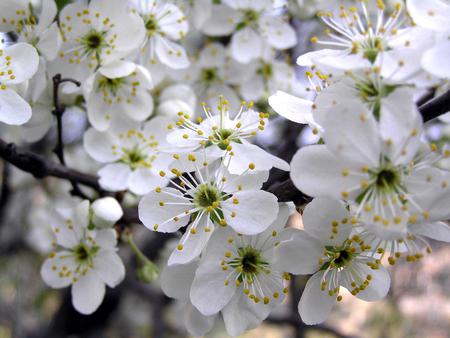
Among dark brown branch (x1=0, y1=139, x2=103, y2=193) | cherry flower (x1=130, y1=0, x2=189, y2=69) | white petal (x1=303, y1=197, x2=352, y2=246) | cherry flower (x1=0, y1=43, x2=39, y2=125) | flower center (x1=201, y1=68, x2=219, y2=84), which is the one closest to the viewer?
white petal (x1=303, y1=197, x2=352, y2=246)

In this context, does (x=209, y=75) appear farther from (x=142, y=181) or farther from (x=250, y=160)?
(x=250, y=160)

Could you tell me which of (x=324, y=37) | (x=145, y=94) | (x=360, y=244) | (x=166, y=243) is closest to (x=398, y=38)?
(x=360, y=244)

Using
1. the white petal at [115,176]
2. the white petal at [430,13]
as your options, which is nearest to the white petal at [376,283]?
the white petal at [430,13]

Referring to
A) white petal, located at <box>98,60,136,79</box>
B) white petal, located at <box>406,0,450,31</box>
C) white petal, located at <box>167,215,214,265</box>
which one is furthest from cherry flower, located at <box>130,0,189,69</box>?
white petal, located at <box>406,0,450,31</box>

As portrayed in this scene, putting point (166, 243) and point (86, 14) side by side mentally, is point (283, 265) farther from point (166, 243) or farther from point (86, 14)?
point (166, 243)

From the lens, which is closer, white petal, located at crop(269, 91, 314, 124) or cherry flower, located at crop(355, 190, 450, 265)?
cherry flower, located at crop(355, 190, 450, 265)

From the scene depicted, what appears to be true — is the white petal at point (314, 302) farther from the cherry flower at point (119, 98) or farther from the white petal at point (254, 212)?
the cherry flower at point (119, 98)

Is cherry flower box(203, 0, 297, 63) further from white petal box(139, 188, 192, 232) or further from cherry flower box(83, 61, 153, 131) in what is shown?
white petal box(139, 188, 192, 232)
